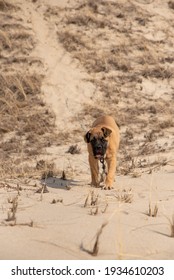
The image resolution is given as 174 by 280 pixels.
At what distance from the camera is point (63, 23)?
19047 mm

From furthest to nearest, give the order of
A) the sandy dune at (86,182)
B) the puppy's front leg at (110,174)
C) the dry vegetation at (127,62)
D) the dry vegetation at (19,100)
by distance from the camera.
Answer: the dry vegetation at (127,62), the dry vegetation at (19,100), the puppy's front leg at (110,174), the sandy dune at (86,182)

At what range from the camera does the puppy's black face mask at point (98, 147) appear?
6.44m

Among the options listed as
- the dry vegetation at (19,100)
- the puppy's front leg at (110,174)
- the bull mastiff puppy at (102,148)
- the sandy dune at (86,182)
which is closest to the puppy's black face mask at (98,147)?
the bull mastiff puppy at (102,148)

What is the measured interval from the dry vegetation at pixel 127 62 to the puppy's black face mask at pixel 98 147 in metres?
3.61

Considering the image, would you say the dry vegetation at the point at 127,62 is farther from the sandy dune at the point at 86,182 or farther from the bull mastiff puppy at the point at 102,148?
the bull mastiff puppy at the point at 102,148

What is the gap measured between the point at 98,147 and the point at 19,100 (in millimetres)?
8709

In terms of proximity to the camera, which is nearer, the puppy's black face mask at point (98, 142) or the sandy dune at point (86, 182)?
the sandy dune at point (86, 182)

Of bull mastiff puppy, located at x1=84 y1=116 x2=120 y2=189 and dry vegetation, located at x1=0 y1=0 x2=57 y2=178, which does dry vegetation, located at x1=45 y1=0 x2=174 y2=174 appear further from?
bull mastiff puppy, located at x1=84 y1=116 x2=120 y2=189

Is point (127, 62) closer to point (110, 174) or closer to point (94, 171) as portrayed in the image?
point (94, 171)

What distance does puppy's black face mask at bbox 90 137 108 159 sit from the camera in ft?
21.1

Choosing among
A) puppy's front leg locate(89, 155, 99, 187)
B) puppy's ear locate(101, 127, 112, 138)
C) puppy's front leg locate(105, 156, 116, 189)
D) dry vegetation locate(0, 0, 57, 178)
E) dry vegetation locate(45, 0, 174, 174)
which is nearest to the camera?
puppy's front leg locate(105, 156, 116, 189)

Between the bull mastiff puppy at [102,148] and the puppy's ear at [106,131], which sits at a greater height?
the puppy's ear at [106,131]

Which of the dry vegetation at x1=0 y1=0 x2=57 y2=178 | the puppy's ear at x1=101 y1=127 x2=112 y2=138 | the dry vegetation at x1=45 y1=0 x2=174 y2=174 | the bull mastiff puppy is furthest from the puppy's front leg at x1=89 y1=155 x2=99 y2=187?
the dry vegetation at x1=45 y1=0 x2=174 y2=174

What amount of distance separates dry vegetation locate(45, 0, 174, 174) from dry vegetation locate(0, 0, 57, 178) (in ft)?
4.54
